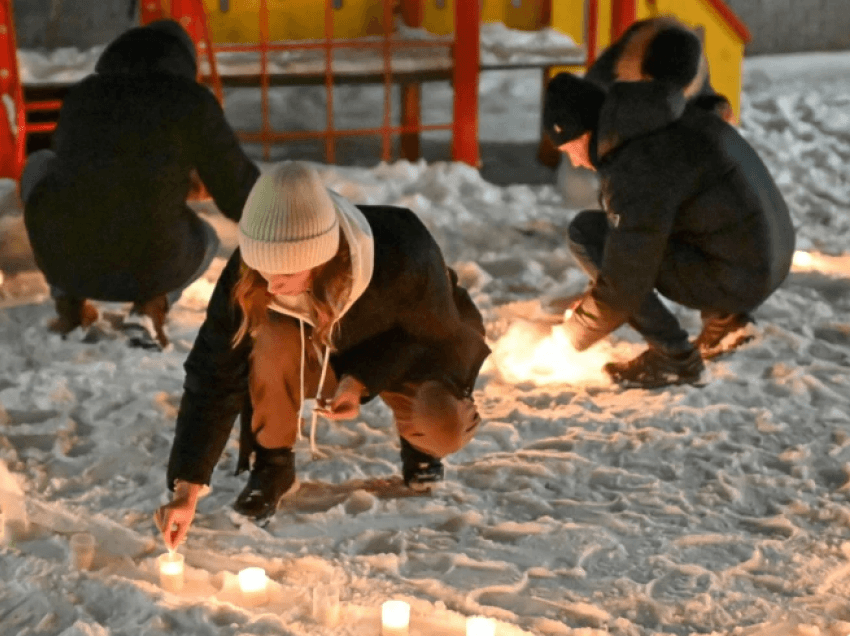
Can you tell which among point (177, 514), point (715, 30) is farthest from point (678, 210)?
point (715, 30)

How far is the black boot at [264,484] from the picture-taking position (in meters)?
3.66

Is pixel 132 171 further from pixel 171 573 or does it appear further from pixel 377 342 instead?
pixel 171 573

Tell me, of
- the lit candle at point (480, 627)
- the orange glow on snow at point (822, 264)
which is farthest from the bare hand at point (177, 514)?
the orange glow on snow at point (822, 264)

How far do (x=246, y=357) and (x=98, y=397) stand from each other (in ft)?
4.93

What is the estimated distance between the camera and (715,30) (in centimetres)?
819

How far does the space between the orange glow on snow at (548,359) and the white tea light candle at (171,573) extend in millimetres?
1946

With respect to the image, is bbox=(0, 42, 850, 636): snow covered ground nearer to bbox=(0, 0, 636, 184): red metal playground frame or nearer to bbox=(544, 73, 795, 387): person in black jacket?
bbox=(544, 73, 795, 387): person in black jacket

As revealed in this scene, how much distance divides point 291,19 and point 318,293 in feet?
19.8

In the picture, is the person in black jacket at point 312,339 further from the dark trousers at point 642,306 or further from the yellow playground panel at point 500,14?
the yellow playground panel at point 500,14

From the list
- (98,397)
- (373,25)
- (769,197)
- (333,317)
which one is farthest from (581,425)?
(373,25)

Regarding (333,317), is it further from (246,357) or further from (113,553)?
(113,553)

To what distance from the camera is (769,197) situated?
448 centimetres

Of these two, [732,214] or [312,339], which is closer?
[312,339]

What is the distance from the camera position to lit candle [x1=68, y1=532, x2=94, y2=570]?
3408 millimetres
